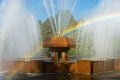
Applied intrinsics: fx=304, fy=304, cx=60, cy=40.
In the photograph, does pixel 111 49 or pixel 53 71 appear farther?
pixel 111 49

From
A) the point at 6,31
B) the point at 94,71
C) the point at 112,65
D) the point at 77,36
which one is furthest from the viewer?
the point at 77,36

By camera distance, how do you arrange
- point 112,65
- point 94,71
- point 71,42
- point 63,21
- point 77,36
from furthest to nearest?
1. point 77,36
2. point 63,21
3. point 71,42
4. point 112,65
5. point 94,71

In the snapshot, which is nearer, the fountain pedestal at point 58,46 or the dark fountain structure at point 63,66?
the dark fountain structure at point 63,66

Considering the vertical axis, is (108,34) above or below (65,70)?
above

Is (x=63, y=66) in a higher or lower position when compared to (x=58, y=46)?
lower

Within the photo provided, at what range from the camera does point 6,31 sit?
1189 inches

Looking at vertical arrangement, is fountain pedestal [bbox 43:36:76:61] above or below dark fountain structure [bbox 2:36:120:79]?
above

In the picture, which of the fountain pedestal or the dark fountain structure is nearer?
the dark fountain structure

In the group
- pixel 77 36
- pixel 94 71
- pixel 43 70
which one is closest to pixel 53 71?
pixel 43 70

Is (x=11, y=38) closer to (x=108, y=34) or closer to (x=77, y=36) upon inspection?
(x=108, y=34)

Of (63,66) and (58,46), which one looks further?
(58,46)

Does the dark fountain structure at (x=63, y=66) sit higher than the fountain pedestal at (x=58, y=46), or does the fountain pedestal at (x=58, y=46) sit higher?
the fountain pedestal at (x=58, y=46)

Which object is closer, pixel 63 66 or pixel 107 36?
pixel 63 66

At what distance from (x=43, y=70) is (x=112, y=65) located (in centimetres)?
446
